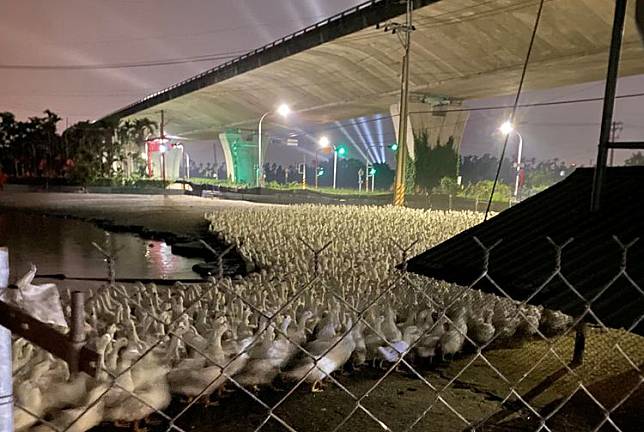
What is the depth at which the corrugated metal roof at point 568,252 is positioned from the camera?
2.97 m

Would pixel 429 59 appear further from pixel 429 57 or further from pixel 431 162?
pixel 431 162

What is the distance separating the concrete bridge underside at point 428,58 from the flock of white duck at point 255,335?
33.8 ft

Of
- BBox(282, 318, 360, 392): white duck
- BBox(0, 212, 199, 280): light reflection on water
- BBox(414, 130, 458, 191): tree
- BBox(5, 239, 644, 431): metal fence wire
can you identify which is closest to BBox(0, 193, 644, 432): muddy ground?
BBox(5, 239, 644, 431): metal fence wire

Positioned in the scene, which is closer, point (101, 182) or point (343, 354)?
point (343, 354)

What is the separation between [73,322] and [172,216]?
1990cm

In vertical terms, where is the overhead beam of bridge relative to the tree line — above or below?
above

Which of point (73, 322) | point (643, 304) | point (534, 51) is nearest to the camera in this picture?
point (73, 322)

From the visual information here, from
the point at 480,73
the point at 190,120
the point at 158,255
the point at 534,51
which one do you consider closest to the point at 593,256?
the point at 158,255

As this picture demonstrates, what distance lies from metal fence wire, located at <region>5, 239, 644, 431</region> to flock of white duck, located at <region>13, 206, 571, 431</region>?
0.01 m

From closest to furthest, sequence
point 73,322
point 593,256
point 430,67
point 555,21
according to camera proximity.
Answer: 1. point 73,322
2. point 593,256
3. point 555,21
4. point 430,67

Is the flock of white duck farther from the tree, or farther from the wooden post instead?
the tree

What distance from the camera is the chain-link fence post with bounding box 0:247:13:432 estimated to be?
133cm

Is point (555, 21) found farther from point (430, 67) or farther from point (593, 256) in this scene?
point (593, 256)

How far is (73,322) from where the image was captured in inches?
53.0
